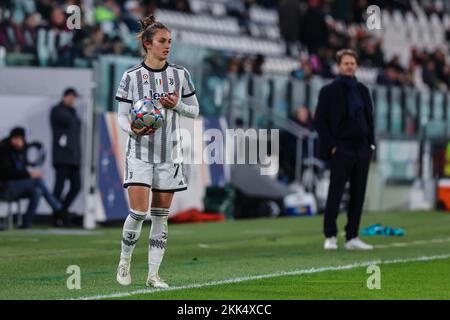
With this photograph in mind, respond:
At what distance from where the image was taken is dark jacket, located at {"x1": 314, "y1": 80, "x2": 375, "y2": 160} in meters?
14.8

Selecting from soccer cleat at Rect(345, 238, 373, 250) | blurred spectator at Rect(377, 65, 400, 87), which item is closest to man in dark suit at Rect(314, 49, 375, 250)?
soccer cleat at Rect(345, 238, 373, 250)

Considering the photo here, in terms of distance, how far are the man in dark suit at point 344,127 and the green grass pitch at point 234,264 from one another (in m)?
0.85

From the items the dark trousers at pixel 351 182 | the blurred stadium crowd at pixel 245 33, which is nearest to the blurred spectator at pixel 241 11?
the blurred stadium crowd at pixel 245 33

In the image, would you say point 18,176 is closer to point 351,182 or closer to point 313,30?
point 351,182

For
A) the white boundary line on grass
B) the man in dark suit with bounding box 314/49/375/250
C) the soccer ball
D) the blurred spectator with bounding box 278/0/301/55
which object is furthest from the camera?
the blurred spectator with bounding box 278/0/301/55

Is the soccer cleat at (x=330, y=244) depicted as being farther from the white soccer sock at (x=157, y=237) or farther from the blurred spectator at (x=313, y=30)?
the blurred spectator at (x=313, y=30)

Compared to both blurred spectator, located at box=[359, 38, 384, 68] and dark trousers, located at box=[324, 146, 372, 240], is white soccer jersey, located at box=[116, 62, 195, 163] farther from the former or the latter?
blurred spectator, located at box=[359, 38, 384, 68]

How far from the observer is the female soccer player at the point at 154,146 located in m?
10.1

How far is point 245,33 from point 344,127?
1948 centimetres

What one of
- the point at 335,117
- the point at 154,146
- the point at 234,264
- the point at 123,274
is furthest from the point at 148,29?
the point at 335,117

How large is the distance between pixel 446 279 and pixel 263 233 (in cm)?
739

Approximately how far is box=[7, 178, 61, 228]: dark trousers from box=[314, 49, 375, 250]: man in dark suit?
5.66 meters

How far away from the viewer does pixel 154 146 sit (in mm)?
10148

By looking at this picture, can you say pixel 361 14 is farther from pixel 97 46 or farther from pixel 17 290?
pixel 17 290
